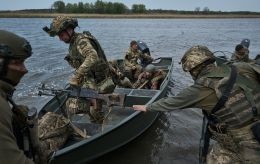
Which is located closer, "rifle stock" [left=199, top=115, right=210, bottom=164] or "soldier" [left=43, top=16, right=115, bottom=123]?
"rifle stock" [left=199, top=115, right=210, bottom=164]

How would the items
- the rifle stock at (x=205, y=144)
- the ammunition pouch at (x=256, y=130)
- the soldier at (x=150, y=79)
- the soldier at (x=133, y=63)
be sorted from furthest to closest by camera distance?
the soldier at (x=133, y=63)
the soldier at (x=150, y=79)
the rifle stock at (x=205, y=144)
the ammunition pouch at (x=256, y=130)

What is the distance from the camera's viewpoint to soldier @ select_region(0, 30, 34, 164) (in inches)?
93.0

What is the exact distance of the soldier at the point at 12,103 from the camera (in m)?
2.36

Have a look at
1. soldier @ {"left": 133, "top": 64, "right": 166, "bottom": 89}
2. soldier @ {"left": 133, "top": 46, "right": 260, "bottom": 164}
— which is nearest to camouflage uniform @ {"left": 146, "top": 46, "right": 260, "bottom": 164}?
soldier @ {"left": 133, "top": 46, "right": 260, "bottom": 164}

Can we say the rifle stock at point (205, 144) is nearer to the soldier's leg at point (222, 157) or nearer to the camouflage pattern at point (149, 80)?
the soldier's leg at point (222, 157)

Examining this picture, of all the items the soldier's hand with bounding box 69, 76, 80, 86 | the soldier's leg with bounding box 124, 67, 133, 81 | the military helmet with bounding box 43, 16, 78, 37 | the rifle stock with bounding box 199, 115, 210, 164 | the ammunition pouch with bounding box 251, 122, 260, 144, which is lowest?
the soldier's leg with bounding box 124, 67, 133, 81

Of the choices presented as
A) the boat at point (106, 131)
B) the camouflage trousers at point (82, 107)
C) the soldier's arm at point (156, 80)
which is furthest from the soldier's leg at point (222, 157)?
the soldier's arm at point (156, 80)

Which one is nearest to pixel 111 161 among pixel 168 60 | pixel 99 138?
pixel 99 138

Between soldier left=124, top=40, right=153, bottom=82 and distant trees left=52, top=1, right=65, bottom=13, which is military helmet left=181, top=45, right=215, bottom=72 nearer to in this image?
soldier left=124, top=40, right=153, bottom=82

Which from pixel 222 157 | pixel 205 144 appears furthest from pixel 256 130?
pixel 205 144

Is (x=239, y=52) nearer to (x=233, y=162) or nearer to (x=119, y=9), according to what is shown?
(x=233, y=162)

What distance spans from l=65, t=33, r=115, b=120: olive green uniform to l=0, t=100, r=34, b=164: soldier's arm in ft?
14.2

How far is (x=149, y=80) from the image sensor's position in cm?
1190

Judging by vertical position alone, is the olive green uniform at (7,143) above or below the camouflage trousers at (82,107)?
above
